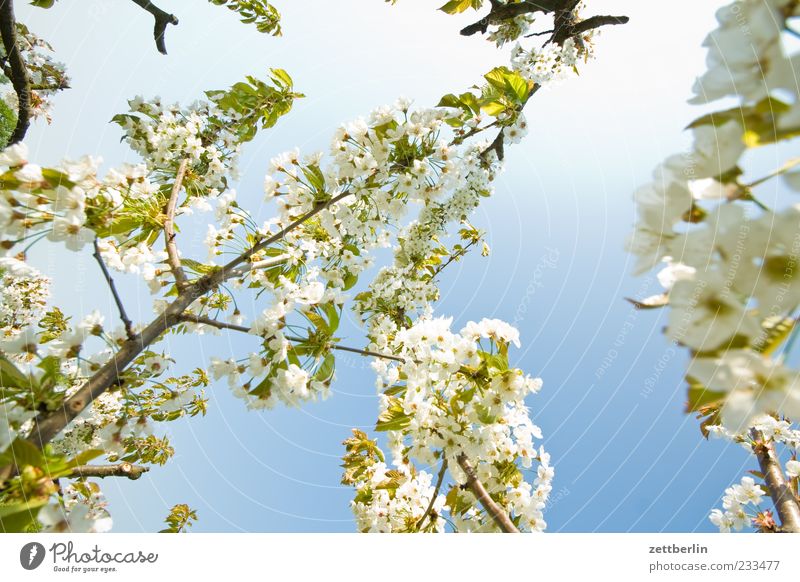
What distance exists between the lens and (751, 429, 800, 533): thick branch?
1910mm

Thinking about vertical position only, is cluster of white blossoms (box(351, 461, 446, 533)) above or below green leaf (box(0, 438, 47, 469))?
above

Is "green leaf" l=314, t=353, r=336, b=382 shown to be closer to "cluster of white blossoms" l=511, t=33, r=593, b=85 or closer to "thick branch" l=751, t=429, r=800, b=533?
A: "thick branch" l=751, t=429, r=800, b=533

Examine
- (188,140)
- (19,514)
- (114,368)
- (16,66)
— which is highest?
(16,66)

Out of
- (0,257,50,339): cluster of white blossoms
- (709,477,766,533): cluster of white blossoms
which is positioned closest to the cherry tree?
(0,257,50,339): cluster of white blossoms

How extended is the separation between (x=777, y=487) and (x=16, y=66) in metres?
5.32

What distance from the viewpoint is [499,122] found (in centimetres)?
287

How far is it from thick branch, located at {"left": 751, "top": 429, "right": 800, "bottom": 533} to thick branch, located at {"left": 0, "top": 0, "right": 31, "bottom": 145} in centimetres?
450

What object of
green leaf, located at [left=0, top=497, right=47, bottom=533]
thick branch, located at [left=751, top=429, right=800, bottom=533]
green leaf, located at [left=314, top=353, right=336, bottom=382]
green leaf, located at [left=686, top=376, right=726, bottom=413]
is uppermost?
thick branch, located at [left=751, top=429, right=800, bottom=533]

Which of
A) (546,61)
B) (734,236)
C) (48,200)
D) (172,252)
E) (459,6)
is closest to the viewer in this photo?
(734,236)

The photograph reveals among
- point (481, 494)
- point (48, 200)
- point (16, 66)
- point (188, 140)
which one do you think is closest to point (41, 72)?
point (16, 66)

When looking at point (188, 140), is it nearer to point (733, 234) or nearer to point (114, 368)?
point (114, 368)

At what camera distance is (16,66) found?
8.13 ft

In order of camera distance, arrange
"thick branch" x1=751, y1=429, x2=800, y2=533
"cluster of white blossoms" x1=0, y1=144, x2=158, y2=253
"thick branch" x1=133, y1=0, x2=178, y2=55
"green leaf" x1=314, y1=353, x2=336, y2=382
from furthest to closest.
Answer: "thick branch" x1=133, y1=0, x2=178, y2=55 < "thick branch" x1=751, y1=429, x2=800, y2=533 < "green leaf" x1=314, y1=353, x2=336, y2=382 < "cluster of white blossoms" x1=0, y1=144, x2=158, y2=253
